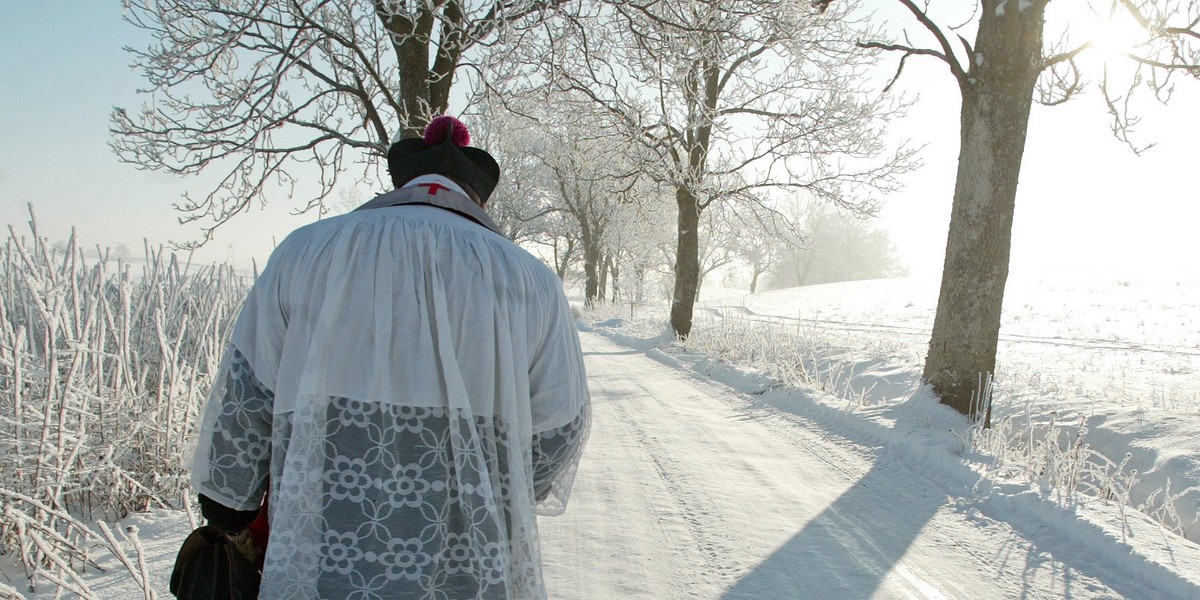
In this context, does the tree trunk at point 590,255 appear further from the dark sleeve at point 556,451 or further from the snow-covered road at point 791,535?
the dark sleeve at point 556,451

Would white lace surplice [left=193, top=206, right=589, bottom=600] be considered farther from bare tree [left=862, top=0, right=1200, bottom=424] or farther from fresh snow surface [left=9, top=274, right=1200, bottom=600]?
bare tree [left=862, top=0, right=1200, bottom=424]

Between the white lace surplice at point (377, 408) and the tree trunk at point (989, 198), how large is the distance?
551cm

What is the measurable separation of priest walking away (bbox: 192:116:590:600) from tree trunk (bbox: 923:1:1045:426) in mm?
5484

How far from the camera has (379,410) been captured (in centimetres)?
136

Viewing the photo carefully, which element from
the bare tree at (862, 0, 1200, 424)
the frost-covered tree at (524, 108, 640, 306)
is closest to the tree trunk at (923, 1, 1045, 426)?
the bare tree at (862, 0, 1200, 424)

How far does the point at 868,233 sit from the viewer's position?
2432 inches

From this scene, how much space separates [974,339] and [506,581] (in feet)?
18.3

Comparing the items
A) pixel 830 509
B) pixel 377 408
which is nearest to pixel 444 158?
pixel 377 408

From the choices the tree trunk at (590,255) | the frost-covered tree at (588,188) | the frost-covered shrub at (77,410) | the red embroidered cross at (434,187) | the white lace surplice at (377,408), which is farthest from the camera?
the tree trunk at (590,255)

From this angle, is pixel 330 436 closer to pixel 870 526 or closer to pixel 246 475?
pixel 246 475

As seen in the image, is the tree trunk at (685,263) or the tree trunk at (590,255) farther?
the tree trunk at (590,255)

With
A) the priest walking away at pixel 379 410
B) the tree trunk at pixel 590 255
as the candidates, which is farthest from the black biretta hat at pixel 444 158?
the tree trunk at pixel 590 255

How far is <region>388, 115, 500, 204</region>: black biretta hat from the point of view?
158 centimetres

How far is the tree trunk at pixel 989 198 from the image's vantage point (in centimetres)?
568
